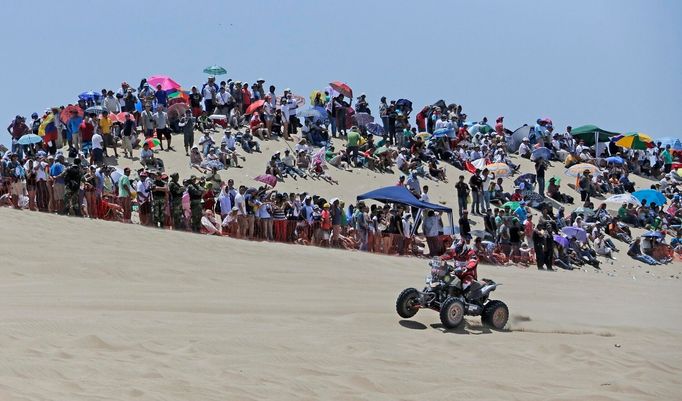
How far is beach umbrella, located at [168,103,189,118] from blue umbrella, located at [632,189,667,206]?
1430 centimetres

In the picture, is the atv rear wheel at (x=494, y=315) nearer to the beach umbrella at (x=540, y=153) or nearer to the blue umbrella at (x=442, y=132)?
the blue umbrella at (x=442, y=132)

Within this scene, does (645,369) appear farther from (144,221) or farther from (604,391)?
(144,221)

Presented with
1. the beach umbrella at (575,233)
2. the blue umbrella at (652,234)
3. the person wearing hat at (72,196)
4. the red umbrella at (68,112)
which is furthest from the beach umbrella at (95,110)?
the blue umbrella at (652,234)

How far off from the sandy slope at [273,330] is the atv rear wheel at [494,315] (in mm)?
185

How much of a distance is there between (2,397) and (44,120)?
18857 millimetres

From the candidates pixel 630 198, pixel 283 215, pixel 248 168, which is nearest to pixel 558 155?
pixel 630 198

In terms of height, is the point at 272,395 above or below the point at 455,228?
below

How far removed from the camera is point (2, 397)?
385 inches

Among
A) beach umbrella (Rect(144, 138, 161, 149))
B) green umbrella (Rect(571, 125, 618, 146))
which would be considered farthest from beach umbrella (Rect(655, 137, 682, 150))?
beach umbrella (Rect(144, 138, 161, 149))

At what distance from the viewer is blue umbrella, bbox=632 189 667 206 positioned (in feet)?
111

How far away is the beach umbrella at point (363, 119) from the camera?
33.6 metres

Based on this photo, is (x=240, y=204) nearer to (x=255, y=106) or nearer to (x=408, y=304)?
(x=408, y=304)

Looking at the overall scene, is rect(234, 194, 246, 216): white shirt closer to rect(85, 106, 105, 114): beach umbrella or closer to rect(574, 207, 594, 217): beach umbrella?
rect(85, 106, 105, 114): beach umbrella

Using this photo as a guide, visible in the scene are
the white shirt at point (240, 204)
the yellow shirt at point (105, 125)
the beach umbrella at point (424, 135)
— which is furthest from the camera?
the beach umbrella at point (424, 135)
